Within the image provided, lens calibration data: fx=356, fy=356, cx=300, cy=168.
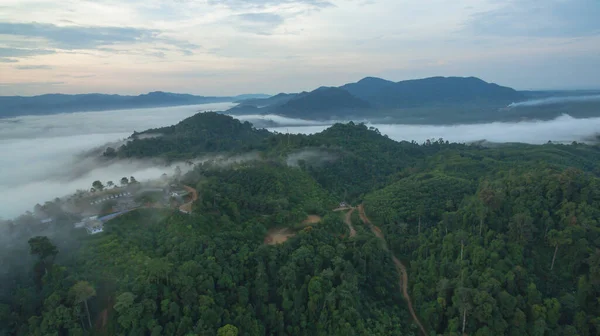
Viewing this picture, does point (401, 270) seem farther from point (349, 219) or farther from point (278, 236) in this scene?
point (278, 236)

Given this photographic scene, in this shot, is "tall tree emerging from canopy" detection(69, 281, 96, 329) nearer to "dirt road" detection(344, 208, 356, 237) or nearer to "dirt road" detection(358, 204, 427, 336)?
"dirt road" detection(344, 208, 356, 237)

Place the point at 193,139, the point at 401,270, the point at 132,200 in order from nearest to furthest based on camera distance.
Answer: the point at 401,270, the point at 132,200, the point at 193,139

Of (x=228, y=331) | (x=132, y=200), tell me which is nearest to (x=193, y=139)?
(x=132, y=200)

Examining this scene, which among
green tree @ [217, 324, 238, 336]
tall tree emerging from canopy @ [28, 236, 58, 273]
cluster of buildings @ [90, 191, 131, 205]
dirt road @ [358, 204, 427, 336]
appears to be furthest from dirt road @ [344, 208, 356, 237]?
tall tree emerging from canopy @ [28, 236, 58, 273]

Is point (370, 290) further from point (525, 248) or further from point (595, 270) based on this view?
point (595, 270)

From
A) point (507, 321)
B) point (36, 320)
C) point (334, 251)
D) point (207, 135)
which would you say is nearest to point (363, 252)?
point (334, 251)

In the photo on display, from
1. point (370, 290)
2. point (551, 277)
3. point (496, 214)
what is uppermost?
point (496, 214)
